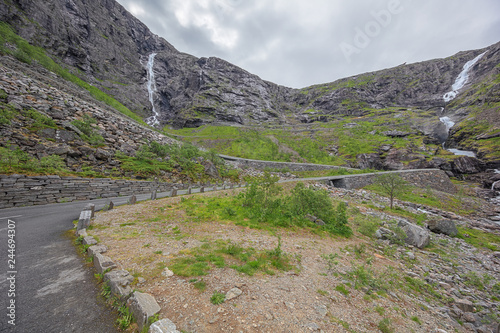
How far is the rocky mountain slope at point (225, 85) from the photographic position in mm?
50406

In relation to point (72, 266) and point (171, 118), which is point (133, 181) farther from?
point (171, 118)

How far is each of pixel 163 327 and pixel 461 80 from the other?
172m

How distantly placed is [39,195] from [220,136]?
5027 centimetres

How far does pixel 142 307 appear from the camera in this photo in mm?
3082

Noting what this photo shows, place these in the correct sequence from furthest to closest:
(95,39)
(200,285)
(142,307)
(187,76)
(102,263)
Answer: (187,76) → (95,39) → (102,263) → (200,285) → (142,307)

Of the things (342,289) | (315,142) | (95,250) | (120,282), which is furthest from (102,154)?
(315,142)

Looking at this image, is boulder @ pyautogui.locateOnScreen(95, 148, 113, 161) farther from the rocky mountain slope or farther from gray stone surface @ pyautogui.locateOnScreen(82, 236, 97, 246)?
the rocky mountain slope

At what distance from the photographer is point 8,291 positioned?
371 cm

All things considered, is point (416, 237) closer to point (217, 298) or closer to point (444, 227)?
point (444, 227)

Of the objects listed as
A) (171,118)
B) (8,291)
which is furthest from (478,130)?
(171,118)

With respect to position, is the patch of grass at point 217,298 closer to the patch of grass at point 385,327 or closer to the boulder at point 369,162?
the patch of grass at point 385,327

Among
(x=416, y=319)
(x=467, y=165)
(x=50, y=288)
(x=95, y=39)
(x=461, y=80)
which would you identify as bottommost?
(x=416, y=319)

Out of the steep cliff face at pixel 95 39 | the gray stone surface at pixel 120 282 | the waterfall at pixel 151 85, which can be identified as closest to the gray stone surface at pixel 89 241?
the gray stone surface at pixel 120 282

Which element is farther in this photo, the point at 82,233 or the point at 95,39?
the point at 95,39
